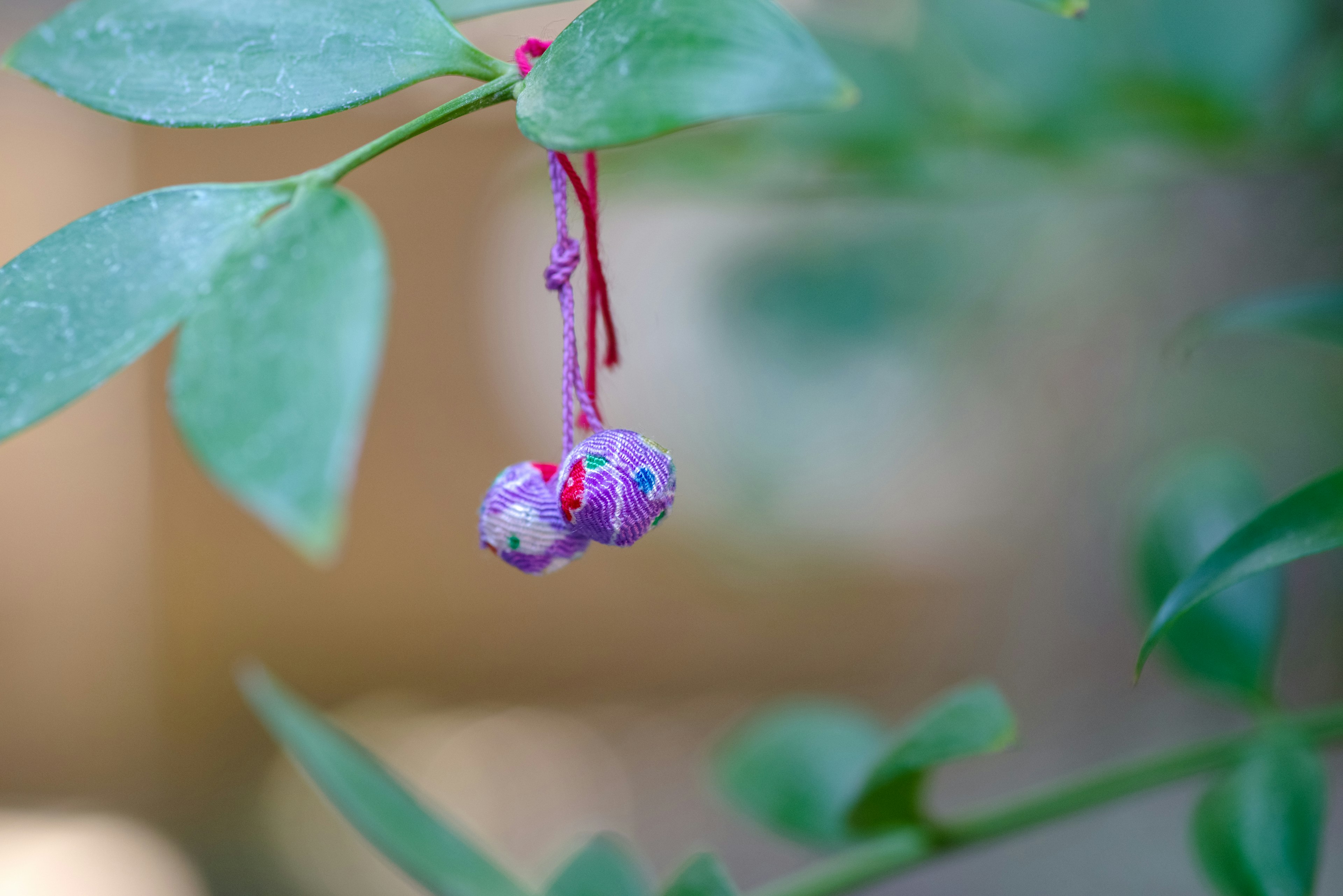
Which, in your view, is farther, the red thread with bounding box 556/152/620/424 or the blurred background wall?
the blurred background wall

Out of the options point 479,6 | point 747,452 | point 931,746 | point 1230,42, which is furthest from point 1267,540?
point 747,452

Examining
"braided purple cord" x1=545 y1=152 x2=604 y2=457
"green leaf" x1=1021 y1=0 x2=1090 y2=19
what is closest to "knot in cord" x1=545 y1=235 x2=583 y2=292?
"braided purple cord" x1=545 y1=152 x2=604 y2=457

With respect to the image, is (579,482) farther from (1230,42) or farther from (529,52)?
(1230,42)

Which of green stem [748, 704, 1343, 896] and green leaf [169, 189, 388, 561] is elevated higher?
green leaf [169, 189, 388, 561]

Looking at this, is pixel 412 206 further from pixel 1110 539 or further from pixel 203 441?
pixel 203 441

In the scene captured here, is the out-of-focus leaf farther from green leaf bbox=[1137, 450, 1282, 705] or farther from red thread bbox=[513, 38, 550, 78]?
red thread bbox=[513, 38, 550, 78]

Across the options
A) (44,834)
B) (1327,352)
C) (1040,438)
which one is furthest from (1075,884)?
(44,834)

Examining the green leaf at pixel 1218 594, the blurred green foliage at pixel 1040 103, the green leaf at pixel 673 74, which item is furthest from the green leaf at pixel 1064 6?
the blurred green foliage at pixel 1040 103
